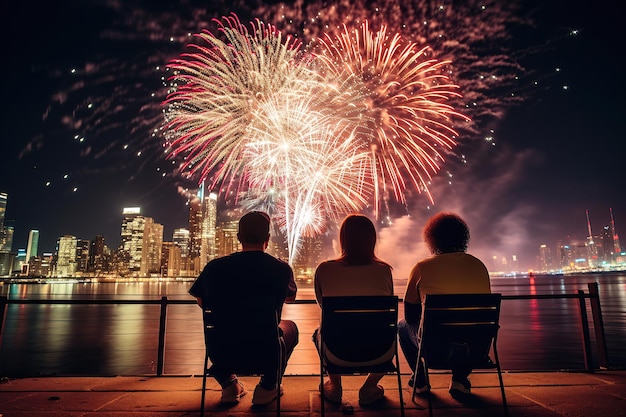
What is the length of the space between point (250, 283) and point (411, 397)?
2.30 meters

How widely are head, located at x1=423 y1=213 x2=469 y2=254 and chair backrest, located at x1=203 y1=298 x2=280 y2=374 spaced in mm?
1947

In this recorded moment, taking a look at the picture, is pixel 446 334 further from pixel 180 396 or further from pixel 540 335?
pixel 540 335

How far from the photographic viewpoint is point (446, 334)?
3936 mm

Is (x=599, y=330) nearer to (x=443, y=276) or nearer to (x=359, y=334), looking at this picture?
(x=443, y=276)

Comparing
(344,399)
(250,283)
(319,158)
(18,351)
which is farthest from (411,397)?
(18,351)

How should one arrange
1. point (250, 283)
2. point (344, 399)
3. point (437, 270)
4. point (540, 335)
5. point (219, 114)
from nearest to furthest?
point (250, 283)
point (437, 270)
point (344, 399)
point (219, 114)
point (540, 335)

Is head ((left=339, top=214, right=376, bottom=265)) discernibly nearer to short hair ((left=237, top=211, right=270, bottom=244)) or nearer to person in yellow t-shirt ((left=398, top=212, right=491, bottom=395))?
person in yellow t-shirt ((left=398, top=212, right=491, bottom=395))

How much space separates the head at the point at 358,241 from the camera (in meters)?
4.23

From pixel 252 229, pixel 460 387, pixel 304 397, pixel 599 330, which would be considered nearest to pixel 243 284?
pixel 252 229

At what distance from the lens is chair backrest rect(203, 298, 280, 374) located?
3.84 meters

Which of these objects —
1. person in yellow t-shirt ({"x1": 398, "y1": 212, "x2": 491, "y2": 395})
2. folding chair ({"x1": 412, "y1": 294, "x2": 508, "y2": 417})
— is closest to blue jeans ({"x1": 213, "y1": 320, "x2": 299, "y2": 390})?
person in yellow t-shirt ({"x1": 398, "y1": 212, "x2": 491, "y2": 395})

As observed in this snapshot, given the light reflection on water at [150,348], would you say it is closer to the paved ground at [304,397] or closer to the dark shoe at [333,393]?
the paved ground at [304,397]

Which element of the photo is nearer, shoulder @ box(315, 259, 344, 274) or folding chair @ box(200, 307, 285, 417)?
folding chair @ box(200, 307, 285, 417)

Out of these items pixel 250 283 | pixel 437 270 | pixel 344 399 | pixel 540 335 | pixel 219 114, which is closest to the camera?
pixel 250 283
